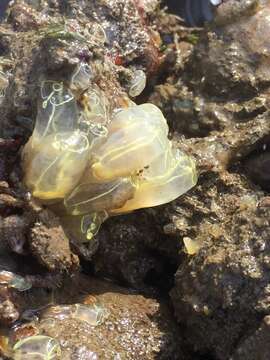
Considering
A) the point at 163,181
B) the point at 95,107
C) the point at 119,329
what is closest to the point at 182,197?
the point at 163,181

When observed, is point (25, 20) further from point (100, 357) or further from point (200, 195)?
point (100, 357)

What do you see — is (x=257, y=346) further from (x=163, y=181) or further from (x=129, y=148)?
(x=129, y=148)

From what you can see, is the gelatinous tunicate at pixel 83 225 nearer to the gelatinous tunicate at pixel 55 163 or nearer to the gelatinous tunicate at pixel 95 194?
the gelatinous tunicate at pixel 95 194

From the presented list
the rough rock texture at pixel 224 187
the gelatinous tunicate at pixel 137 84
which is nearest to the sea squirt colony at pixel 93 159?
the rough rock texture at pixel 224 187

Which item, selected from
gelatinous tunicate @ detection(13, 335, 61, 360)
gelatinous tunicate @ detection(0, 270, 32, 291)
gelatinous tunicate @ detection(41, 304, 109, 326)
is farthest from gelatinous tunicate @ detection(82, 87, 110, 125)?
gelatinous tunicate @ detection(13, 335, 61, 360)

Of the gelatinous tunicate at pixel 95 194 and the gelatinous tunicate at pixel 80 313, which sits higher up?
the gelatinous tunicate at pixel 95 194

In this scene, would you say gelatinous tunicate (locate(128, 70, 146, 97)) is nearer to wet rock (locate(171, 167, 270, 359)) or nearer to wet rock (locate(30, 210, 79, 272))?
wet rock (locate(171, 167, 270, 359))

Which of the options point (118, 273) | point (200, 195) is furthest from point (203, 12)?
point (118, 273)
